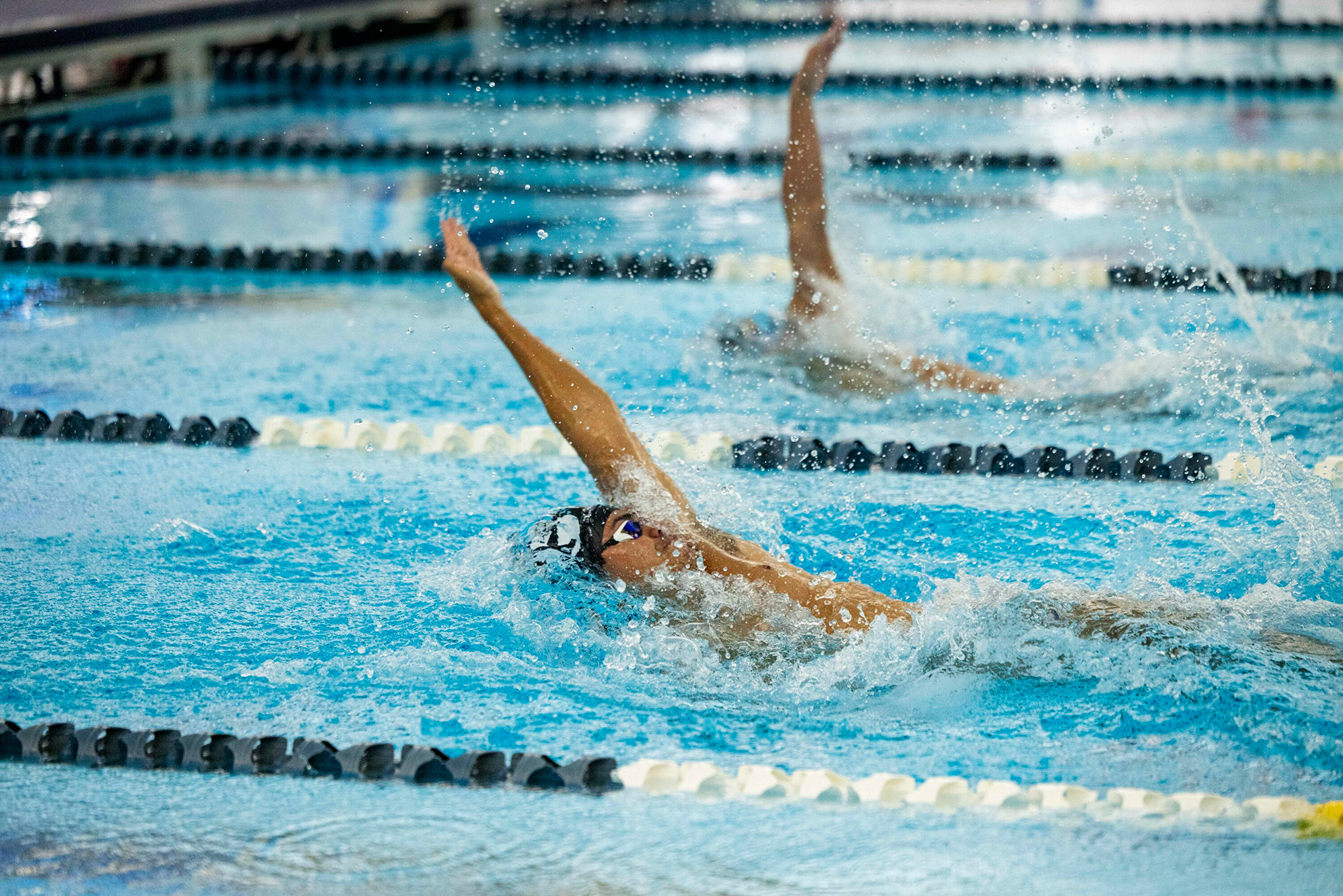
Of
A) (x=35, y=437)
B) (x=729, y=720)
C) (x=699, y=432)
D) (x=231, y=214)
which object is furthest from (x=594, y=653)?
(x=231, y=214)

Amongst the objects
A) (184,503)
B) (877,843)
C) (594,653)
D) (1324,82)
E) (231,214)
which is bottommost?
(877,843)

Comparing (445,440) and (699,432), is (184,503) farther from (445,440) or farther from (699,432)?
(699,432)

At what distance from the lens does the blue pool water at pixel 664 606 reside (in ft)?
7.45

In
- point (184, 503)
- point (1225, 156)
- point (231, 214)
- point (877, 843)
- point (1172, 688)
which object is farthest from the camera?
point (1225, 156)

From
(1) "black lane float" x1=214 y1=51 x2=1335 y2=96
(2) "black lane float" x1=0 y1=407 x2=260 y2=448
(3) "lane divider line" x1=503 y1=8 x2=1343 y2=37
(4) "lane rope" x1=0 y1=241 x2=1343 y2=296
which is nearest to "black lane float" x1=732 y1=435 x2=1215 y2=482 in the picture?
(2) "black lane float" x1=0 y1=407 x2=260 y2=448

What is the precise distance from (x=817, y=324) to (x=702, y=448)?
0.63 metres

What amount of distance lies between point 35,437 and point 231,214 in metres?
2.38

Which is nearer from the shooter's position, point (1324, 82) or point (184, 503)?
point (184, 503)

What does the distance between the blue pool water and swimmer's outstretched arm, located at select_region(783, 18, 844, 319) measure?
368mm

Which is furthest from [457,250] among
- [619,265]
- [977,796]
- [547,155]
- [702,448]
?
[547,155]

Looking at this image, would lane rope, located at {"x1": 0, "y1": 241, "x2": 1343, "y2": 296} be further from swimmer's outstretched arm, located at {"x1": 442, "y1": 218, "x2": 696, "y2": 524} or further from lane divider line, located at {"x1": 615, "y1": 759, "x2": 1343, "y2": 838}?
lane divider line, located at {"x1": 615, "y1": 759, "x2": 1343, "y2": 838}

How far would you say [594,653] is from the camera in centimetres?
286

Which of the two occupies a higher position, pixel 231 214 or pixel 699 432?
pixel 231 214

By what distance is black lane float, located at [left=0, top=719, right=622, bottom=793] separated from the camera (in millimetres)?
2459
